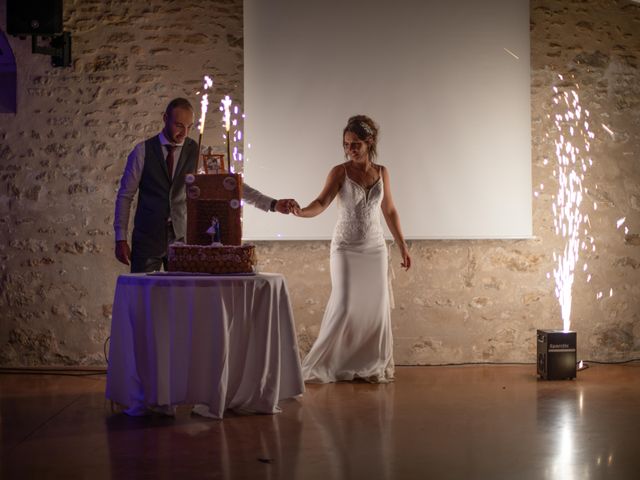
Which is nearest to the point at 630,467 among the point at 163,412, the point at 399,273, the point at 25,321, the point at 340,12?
the point at 163,412

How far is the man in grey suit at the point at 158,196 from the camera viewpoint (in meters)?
5.12

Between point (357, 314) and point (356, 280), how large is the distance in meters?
0.24

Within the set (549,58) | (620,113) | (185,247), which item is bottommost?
(185,247)

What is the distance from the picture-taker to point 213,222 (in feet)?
14.6

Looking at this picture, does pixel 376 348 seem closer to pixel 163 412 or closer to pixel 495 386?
pixel 495 386

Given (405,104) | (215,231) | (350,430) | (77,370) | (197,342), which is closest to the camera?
(350,430)

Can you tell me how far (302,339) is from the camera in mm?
6566

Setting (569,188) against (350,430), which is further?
(569,188)

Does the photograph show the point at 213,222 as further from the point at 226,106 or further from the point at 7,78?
the point at 7,78

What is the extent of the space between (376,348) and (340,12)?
8.77 ft

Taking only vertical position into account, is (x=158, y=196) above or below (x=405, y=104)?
below

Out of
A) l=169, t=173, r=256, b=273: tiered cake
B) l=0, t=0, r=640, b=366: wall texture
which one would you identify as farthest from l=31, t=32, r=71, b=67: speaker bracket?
l=169, t=173, r=256, b=273: tiered cake

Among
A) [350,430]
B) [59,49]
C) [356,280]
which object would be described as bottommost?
[350,430]

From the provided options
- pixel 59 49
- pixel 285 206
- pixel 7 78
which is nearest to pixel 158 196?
pixel 285 206
